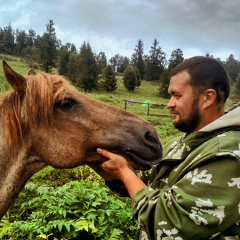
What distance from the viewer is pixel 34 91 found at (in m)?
2.68

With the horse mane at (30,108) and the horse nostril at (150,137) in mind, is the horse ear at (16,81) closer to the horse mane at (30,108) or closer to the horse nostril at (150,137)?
the horse mane at (30,108)

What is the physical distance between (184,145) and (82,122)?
3.16 ft

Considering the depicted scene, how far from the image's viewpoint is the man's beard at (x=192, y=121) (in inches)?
93.6

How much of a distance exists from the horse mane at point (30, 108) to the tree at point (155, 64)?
7445 centimetres

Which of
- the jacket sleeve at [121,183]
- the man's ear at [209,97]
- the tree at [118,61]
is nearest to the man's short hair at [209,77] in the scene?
the man's ear at [209,97]

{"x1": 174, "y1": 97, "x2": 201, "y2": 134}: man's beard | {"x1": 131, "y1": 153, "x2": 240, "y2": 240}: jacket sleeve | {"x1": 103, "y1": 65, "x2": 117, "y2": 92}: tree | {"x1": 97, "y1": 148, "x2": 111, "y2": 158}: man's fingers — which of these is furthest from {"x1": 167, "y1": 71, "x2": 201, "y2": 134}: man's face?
{"x1": 103, "y1": 65, "x2": 117, "y2": 92}: tree

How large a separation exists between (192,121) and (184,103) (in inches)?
6.9

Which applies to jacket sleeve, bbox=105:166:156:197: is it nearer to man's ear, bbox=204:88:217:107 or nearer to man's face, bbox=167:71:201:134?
man's face, bbox=167:71:201:134

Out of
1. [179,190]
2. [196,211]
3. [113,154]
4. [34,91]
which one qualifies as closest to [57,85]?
[34,91]

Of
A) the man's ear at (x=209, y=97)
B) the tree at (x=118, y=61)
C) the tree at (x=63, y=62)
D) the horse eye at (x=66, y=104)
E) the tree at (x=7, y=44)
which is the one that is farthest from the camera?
the tree at (x=118, y=61)

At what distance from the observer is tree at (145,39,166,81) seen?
76375mm

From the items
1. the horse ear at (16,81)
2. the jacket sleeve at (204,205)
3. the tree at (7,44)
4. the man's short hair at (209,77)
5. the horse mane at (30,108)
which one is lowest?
the jacket sleeve at (204,205)

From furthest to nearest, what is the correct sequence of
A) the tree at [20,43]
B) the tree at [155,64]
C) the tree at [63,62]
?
the tree at [20,43] → the tree at [155,64] → the tree at [63,62]

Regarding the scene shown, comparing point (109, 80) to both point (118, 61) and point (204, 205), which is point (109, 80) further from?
point (118, 61)
